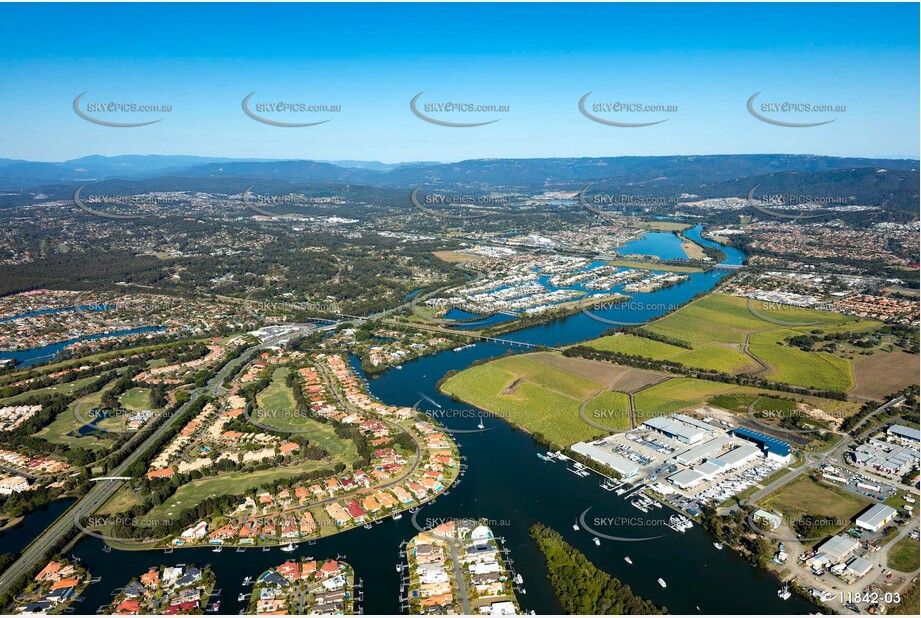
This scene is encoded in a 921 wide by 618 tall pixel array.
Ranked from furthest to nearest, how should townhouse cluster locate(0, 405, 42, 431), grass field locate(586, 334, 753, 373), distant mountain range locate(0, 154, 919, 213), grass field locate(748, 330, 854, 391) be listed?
distant mountain range locate(0, 154, 919, 213)
grass field locate(586, 334, 753, 373)
grass field locate(748, 330, 854, 391)
townhouse cluster locate(0, 405, 42, 431)

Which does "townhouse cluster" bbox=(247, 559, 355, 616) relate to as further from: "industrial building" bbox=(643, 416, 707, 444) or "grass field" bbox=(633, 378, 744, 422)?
"grass field" bbox=(633, 378, 744, 422)

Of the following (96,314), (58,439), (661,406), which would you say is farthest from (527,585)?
→ (96,314)

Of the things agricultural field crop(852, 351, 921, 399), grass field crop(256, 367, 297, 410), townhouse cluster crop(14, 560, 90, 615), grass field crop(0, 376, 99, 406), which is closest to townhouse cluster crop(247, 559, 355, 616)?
townhouse cluster crop(14, 560, 90, 615)

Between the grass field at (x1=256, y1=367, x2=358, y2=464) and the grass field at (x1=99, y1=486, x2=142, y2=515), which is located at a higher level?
the grass field at (x1=256, y1=367, x2=358, y2=464)

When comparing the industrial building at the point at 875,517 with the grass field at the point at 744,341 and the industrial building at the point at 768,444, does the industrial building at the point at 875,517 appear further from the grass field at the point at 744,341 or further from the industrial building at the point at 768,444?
the grass field at the point at 744,341

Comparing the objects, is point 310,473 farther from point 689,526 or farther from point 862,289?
point 862,289
